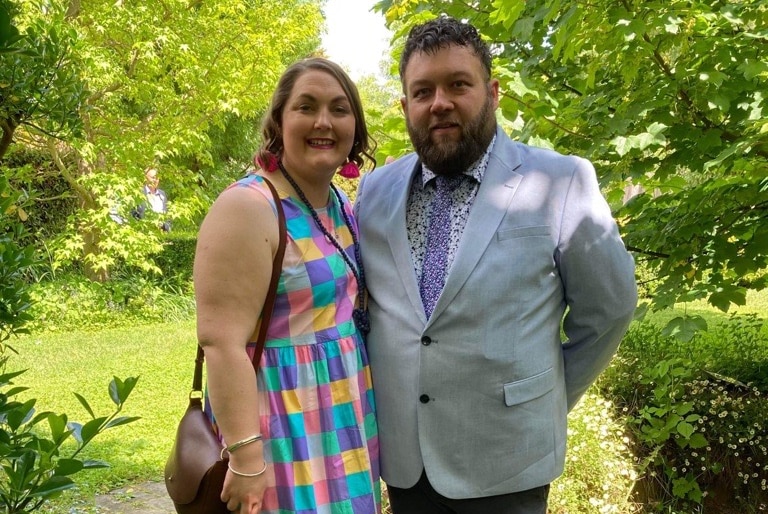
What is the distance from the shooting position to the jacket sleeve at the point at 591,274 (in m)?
2.03

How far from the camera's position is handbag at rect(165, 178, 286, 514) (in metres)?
1.80

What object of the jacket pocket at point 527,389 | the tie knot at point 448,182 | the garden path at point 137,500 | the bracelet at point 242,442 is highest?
the tie knot at point 448,182

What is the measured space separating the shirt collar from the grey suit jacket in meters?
0.03

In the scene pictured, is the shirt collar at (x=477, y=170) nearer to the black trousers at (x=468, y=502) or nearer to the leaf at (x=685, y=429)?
the black trousers at (x=468, y=502)

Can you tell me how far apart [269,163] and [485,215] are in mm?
654

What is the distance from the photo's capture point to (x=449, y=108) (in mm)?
2121

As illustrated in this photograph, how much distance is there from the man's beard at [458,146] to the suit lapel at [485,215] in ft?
0.21

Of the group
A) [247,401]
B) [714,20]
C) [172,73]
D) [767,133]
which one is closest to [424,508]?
[247,401]

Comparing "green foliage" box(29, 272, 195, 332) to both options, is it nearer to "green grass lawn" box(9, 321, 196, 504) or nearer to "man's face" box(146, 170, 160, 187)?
"green grass lawn" box(9, 321, 196, 504)

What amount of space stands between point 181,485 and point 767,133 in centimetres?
241

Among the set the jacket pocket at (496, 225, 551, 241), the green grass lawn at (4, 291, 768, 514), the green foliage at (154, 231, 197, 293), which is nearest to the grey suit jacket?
the jacket pocket at (496, 225, 551, 241)

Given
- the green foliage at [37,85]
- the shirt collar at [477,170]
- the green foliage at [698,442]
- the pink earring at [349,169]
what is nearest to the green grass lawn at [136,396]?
the green foliage at [698,442]

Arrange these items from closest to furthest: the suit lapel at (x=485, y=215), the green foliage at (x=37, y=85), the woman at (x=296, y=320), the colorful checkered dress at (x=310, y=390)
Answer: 1. the green foliage at (x=37, y=85)
2. the woman at (x=296, y=320)
3. the colorful checkered dress at (x=310, y=390)
4. the suit lapel at (x=485, y=215)

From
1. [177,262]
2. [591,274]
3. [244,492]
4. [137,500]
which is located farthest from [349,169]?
[177,262]
